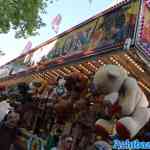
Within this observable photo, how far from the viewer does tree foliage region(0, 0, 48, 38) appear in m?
13.7

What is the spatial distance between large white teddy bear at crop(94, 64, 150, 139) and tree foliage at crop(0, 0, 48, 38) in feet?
29.9

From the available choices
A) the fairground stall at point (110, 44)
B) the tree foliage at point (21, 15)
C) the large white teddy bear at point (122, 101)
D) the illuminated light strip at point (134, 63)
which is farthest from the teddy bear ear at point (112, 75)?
the tree foliage at point (21, 15)

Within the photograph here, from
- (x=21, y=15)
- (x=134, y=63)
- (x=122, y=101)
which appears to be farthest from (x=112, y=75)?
(x=21, y=15)

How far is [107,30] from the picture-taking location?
749 centimetres

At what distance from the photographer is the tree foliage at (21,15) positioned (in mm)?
13742

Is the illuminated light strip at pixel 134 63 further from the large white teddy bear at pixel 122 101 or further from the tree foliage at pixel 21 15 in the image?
the tree foliage at pixel 21 15

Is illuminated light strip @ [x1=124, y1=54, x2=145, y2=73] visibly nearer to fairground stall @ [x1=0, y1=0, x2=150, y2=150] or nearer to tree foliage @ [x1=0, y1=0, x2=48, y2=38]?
fairground stall @ [x1=0, y1=0, x2=150, y2=150]

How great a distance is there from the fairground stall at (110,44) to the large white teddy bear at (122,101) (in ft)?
5.32

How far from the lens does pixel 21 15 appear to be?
14570 millimetres

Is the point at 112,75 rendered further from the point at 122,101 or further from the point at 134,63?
the point at 134,63

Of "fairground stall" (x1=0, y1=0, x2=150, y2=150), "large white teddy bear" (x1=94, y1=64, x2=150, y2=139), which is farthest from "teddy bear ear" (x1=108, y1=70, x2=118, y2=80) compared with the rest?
"fairground stall" (x1=0, y1=0, x2=150, y2=150)

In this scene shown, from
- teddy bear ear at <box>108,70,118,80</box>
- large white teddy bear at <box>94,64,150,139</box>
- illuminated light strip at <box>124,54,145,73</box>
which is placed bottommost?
large white teddy bear at <box>94,64,150,139</box>

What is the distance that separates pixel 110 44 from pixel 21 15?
8243 millimetres

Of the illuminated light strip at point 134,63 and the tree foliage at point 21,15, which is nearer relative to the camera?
the illuminated light strip at point 134,63
